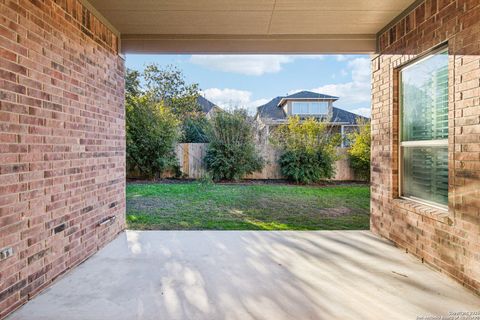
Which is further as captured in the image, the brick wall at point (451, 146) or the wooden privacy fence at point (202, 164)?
the wooden privacy fence at point (202, 164)

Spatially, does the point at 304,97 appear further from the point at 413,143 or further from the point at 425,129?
the point at 425,129

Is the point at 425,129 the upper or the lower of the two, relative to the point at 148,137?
lower

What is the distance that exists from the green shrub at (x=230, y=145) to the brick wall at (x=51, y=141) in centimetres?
586

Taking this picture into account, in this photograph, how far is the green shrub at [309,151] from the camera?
32.0ft

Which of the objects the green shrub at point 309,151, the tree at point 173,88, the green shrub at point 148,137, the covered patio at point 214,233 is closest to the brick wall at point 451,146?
the covered patio at point 214,233

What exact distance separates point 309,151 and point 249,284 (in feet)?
24.2

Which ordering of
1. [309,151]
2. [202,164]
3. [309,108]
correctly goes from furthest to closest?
[309,108] → [202,164] → [309,151]

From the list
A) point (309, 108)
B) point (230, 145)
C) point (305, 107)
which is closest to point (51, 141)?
point (230, 145)

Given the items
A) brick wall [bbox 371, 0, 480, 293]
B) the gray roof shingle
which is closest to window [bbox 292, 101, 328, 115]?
the gray roof shingle

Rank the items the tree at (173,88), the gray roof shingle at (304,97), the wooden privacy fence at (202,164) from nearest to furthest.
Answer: the wooden privacy fence at (202,164) < the tree at (173,88) < the gray roof shingle at (304,97)

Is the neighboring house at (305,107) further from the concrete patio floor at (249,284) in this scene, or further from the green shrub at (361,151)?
the concrete patio floor at (249,284)

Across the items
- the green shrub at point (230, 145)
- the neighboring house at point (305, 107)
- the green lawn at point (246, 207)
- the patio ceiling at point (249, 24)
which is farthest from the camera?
the neighboring house at point (305, 107)

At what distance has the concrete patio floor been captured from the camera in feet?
7.70

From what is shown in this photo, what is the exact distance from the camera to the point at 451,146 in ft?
9.78
